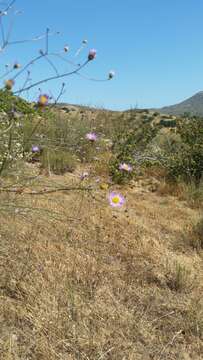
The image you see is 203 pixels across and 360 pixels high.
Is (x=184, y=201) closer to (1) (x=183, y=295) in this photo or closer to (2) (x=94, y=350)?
(1) (x=183, y=295)

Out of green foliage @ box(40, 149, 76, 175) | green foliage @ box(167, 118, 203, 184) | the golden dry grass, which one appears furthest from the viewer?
green foliage @ box(167, 118, 203, 184)

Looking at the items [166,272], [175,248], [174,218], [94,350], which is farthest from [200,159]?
[94,350]

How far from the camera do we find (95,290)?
2178mm

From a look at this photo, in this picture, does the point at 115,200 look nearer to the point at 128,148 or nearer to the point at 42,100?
the point at 42,100

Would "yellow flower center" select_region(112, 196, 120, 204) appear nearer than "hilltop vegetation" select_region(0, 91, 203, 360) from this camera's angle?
No

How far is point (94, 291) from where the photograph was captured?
7.10ft

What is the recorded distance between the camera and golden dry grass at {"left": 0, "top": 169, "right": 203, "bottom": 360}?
1.78 m

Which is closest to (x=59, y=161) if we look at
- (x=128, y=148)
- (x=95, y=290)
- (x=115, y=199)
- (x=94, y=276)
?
(x=128, y=148)

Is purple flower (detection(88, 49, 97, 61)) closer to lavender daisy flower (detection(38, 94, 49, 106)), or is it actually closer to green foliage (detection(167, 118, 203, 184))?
lavender daisy flower (detection(38, 94, 49, 106))

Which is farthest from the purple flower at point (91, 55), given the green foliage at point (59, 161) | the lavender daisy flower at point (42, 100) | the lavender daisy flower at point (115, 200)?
the green foliage at point (59, 161)

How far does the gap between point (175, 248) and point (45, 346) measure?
1.57 meters

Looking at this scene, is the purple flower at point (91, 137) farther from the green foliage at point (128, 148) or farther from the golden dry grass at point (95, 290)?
the green foliage at point (128, 148)

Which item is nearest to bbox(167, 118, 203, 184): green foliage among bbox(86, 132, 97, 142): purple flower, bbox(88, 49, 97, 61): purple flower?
bbox(86, 132, 97, 142): purple flower

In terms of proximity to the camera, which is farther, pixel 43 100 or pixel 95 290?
pixel 95 290
